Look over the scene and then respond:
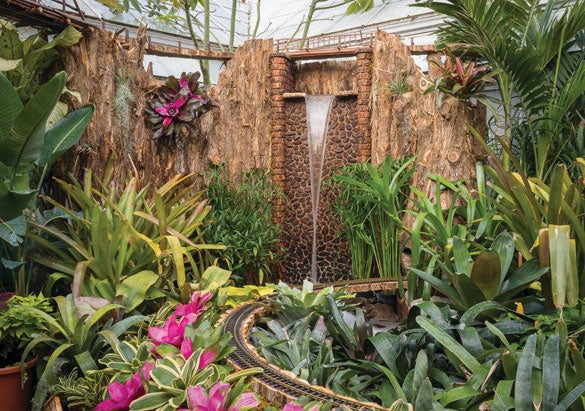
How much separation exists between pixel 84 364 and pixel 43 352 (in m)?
0.36

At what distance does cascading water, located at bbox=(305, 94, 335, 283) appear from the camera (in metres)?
5.54

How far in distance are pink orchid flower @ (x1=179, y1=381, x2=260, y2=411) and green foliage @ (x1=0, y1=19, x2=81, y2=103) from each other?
3.01 meters

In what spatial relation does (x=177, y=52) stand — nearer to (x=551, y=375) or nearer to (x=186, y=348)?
(x=186, y=348)

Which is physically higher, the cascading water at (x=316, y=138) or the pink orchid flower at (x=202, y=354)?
the cascading water at (x=316, y=138)

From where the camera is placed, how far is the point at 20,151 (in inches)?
113

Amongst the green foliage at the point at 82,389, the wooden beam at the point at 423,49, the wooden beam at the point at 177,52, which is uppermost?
the wooden beam at the point at 423,49

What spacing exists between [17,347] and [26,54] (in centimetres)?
225

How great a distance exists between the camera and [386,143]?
507 cm

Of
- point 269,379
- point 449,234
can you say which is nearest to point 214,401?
point 269,379

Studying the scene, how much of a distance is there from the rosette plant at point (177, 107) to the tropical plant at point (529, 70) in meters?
2.10

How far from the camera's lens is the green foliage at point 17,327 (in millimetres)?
2562

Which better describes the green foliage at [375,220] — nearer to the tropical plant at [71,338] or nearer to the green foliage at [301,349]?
the green foliage at [301,349]

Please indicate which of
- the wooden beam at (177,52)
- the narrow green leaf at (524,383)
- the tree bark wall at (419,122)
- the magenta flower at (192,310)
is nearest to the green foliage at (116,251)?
the magenta flower at (192,310)

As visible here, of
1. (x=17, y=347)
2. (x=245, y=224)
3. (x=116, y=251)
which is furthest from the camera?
(x=245, y=224)
